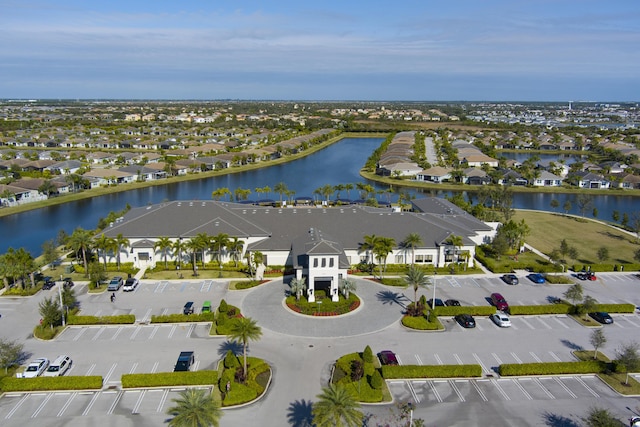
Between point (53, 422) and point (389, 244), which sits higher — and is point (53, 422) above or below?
below

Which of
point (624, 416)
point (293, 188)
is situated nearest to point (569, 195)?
point (293, 188)

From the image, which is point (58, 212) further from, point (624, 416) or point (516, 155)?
point (516, 155)

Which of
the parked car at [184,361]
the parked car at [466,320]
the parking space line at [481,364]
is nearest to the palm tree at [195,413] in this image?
the parked car at [184,361]

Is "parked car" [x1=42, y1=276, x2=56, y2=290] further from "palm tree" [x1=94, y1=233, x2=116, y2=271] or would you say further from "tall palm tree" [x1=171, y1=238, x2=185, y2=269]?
"tall palm tree" [x1=171, y1=238, x2=185, y2=269]

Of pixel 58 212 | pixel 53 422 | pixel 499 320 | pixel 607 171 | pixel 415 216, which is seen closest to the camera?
pixel 53 422

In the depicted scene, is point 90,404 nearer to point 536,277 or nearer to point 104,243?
point 104,243

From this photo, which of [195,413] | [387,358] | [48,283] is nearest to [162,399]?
[195,413]

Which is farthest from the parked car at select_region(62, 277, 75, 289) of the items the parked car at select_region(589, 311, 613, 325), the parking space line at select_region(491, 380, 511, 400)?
the parked car at select_region(589, 311, 613, 325)

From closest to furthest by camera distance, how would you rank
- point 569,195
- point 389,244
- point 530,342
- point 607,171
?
point 530,342 < point 389,244 < point 569,195 < point 607,171

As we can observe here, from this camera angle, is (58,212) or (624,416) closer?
(624,416)
